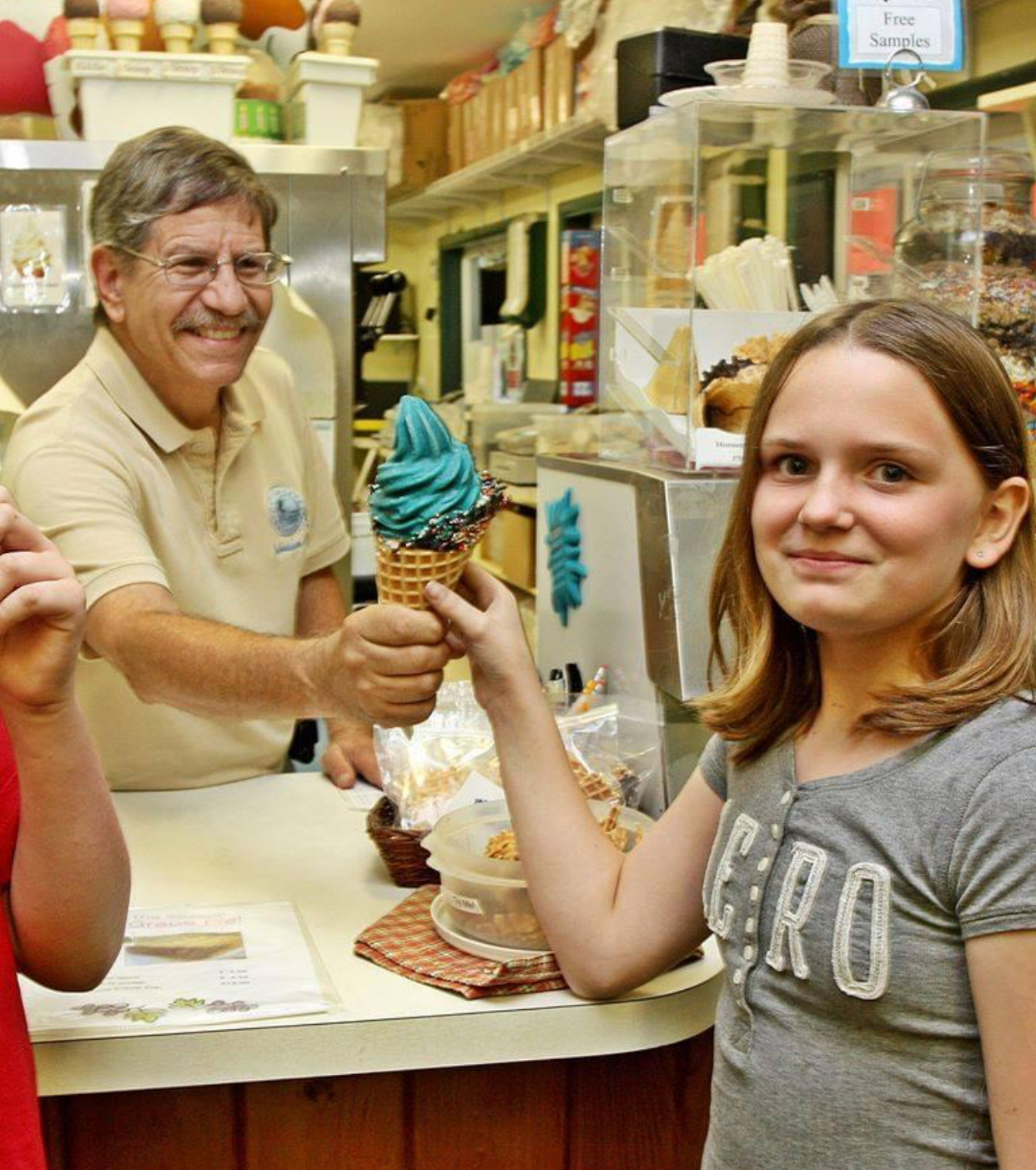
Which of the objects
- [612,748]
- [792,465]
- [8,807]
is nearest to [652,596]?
[612,748]

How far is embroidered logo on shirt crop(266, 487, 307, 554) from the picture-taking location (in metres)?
2.45

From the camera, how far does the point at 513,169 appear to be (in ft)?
19.4

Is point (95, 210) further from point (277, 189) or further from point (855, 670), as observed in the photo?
point (855, 670)

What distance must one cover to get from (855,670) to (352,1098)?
2.30 feet

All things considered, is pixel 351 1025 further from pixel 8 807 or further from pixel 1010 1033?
pixel 1010 1033

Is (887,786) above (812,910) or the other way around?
above

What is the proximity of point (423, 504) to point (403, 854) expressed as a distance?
50cm

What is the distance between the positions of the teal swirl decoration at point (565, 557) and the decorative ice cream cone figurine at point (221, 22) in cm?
168

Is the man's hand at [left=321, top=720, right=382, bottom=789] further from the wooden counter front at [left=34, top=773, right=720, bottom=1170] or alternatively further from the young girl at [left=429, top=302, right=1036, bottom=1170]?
the young girl at [left=429, top=302, right=1036, bottom=1170]

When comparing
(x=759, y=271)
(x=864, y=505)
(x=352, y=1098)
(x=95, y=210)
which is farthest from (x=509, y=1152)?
(x=95, y=210)

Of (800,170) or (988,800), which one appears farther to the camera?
(800,170)

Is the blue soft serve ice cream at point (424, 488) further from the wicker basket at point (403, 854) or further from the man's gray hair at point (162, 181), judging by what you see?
the man's gray hair at point (162, 181)

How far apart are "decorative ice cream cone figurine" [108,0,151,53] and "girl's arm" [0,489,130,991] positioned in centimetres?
247

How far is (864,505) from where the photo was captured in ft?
3.64
